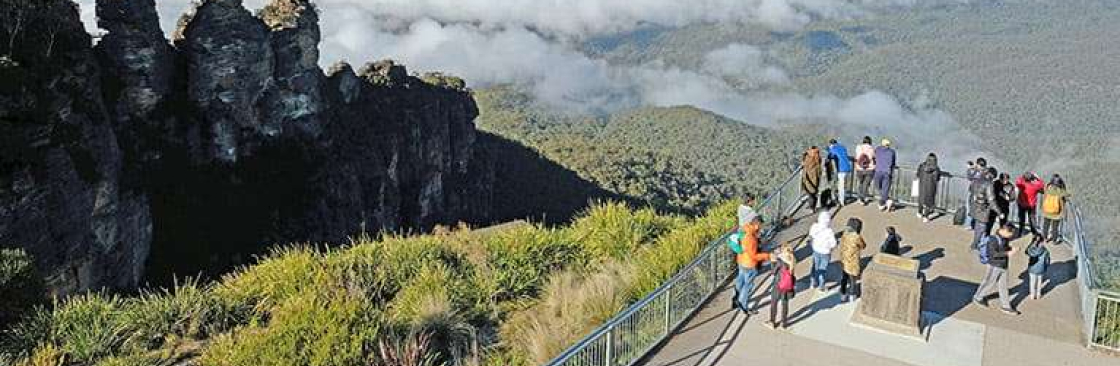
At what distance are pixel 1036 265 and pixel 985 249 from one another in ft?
2.84

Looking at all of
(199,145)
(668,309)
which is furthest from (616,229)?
(199,145)

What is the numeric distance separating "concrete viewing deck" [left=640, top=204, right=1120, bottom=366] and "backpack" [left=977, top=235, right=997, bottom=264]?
0.32 meters

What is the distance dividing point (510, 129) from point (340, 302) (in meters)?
170

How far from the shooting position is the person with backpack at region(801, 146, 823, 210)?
1670cm

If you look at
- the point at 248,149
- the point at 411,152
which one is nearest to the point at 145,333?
the point at 248,149

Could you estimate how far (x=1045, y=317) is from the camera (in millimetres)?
11953

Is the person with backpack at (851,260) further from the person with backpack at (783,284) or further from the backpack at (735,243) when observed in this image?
the backpack at (735,243)

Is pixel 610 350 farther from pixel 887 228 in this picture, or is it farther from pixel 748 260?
pixel 887 228

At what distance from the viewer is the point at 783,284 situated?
36.9 feet

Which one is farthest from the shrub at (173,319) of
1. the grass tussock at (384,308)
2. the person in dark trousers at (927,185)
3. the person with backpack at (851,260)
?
the person in dark trousers at (927,185)

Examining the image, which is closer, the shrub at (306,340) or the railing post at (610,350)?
the railing post at (610,350)

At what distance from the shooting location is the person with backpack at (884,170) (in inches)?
667

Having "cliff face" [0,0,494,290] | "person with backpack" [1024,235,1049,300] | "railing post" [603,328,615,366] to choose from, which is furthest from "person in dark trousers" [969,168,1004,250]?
"cliff face" [0,0,494,290]

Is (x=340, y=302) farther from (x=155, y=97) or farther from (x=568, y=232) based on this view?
(x=155, y=97)
